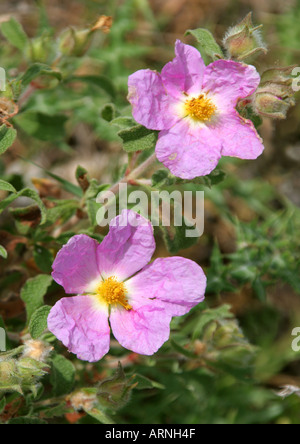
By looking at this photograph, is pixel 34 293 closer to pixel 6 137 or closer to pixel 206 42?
pixel 6 137

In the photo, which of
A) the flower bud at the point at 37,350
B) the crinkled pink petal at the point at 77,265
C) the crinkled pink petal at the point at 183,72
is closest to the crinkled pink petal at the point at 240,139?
the crinkled pink petal at the point at 183,72

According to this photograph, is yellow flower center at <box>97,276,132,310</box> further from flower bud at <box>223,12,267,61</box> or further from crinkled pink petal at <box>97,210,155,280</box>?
flower bud at <box>223,12,267,61</box>

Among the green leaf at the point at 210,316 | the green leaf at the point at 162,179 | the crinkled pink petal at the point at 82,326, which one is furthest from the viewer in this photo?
the green leaf at the point at 210,316

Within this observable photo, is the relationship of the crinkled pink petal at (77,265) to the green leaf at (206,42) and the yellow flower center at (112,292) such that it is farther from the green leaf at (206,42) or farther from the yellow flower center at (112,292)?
the green leaf at (206,42)
